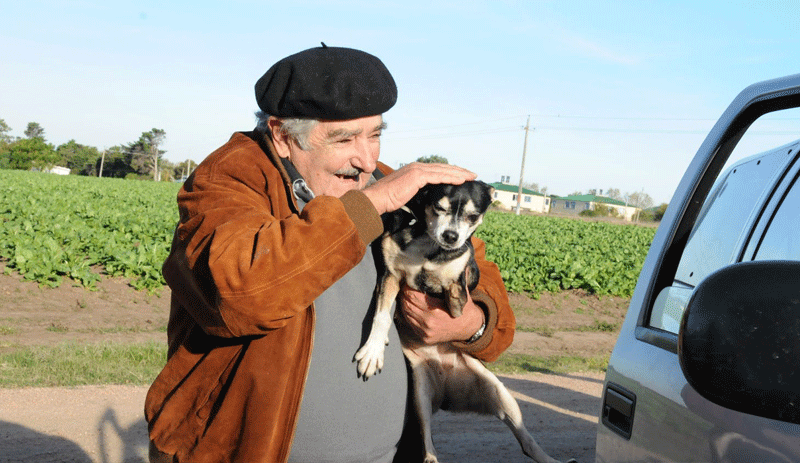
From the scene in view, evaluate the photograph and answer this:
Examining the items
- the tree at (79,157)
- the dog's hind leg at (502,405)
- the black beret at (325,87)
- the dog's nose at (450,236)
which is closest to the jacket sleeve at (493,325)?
the dog's nose at (450,236)

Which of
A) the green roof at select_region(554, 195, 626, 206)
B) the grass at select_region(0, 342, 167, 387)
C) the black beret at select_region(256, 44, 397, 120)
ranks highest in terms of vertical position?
the green roof at select_region(554, 195, 626, 206)

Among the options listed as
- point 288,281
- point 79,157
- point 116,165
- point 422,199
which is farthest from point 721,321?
point 79,157

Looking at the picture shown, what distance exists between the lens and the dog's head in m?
3.49

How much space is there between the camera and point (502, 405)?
3.85m

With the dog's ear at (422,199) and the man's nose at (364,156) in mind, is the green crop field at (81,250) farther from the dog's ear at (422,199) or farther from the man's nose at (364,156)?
the man's nose at (364,156)

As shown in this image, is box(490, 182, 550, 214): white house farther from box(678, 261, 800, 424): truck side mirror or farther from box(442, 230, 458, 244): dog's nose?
box(678, 261, 800, 424): truck side mirror

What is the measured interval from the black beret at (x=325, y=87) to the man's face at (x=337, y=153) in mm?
49

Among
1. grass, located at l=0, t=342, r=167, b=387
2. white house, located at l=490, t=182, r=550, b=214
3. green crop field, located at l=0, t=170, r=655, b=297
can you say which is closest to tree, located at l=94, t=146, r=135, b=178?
white house, located at l=490, t=182, r=550, b=214

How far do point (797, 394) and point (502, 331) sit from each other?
88.3 inches

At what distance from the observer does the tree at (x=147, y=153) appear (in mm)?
127062

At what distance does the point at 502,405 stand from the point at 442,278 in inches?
32.0

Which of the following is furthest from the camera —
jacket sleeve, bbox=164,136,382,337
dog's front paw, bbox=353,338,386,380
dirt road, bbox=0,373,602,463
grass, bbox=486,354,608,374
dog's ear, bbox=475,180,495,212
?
grass, bbox=486,354,608,374

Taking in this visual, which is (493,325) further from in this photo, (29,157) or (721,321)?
(29,157)

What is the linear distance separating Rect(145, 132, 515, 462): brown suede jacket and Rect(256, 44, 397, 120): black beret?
0.59 feet
